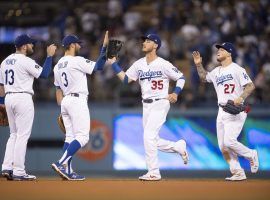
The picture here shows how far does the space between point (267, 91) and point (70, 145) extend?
6749 mm

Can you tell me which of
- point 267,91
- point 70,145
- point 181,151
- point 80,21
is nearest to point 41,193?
point 70,145

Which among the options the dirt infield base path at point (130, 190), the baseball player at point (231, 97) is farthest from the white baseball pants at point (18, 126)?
the baseball player at point (231, 97)

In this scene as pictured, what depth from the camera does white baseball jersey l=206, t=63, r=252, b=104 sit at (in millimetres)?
12031

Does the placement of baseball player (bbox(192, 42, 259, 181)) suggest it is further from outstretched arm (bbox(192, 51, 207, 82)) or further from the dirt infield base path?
the dirt infield base path

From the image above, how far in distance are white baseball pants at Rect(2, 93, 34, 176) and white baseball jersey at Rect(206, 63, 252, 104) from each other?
3281 mm

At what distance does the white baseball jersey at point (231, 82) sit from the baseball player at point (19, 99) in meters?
2.94

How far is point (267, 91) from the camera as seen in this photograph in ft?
54.9

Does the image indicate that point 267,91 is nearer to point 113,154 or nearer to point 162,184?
point 113,154

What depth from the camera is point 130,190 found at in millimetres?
10102

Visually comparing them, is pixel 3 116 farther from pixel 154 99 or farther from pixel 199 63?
pixel 199 63

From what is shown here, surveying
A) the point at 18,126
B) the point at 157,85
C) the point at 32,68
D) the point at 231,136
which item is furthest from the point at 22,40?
the point at 231,136

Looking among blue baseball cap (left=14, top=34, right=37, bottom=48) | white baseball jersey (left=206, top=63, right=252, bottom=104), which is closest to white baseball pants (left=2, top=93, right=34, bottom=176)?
blue baseball cap (left=14, top=34, right=37, bottom=48)

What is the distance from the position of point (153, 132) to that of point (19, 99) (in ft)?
7.62

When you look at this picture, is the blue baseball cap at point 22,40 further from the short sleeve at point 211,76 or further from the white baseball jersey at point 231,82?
the white baseball jersey at point 231,82
